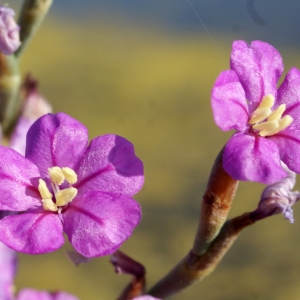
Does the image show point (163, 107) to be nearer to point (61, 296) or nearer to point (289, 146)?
point (61, 296)

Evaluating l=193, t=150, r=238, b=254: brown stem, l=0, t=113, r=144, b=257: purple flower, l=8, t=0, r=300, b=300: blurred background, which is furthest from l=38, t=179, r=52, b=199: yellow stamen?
l=8, t=0, r=300, b=300: blurred background

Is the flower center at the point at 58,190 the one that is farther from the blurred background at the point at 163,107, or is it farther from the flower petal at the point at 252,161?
the blurred background at the point at 163,107

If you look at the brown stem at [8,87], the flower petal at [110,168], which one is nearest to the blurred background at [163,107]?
the brown stem at [8,87]

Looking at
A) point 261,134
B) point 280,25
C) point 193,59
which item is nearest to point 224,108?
point 261,134

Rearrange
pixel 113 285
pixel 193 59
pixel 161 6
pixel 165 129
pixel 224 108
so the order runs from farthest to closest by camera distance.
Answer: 1. pixel 161 6
2. pixel 193 59
3. pixel 165 129
4. pixel 113 285
5. pixel 224 108

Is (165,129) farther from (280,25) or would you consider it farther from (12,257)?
(12,257)

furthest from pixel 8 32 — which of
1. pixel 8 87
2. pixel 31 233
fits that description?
pixel 31 233
